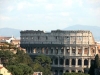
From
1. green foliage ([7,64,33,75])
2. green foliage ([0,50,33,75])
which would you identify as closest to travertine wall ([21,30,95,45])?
green foliage ([0,50,33,75])

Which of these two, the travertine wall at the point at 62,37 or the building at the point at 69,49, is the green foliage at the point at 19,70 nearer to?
the building at the point at 69,49

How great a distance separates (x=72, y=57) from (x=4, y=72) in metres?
68.8

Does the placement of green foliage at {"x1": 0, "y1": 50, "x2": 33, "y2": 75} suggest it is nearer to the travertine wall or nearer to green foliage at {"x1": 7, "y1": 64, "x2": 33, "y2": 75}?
green foliage at {"x1": 7, "y1": 64, "x2": 33, "y2": 75}

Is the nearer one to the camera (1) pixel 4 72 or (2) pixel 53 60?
(1) pixel 4 72

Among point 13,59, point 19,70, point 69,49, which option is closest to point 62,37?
point 69,49

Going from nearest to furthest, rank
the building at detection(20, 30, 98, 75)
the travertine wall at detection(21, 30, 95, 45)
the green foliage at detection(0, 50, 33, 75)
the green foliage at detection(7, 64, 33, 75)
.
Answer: the green foliage at detection(7, 64, 33, 75), the green foliage at detection(0, 50, 33, 75), the building at detection(20, 30, 98, 75), the travertine wall at detection(21, 30, 95, 45)

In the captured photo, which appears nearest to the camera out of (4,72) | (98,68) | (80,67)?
(4,72)

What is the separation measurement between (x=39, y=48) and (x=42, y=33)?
13.1ft

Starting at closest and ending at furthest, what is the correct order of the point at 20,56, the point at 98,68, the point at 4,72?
the point at 4,72 → the point at 98,68 → the point at 20,56

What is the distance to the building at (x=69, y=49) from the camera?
6491 inches

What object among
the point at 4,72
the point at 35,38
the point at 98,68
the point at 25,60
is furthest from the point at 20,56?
the point at 35,38

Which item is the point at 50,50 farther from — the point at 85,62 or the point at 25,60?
the point at 25,60

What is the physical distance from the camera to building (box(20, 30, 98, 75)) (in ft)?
541

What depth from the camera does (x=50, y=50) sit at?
170 metres
